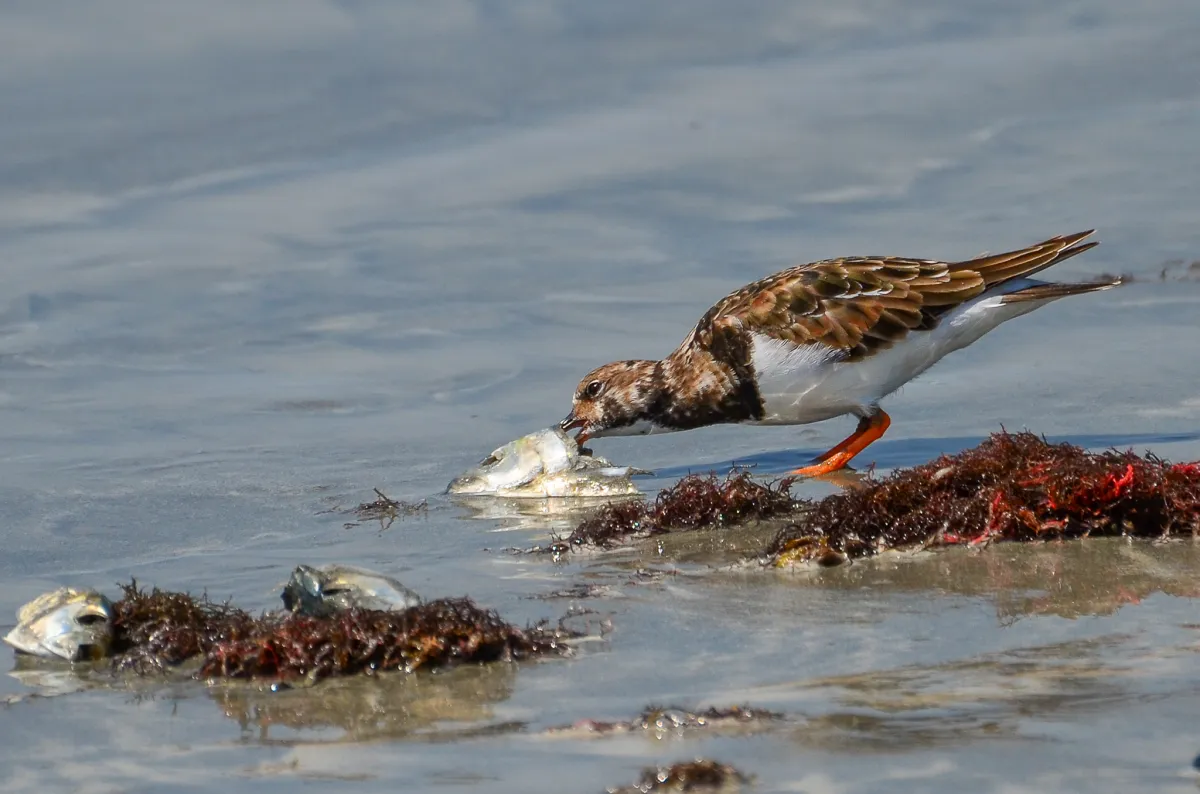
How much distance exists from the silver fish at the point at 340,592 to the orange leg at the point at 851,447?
10.9 ft

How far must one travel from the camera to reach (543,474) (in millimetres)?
8031

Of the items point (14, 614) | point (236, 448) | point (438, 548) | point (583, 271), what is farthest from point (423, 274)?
point (14, 614)

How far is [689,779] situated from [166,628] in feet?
6.74

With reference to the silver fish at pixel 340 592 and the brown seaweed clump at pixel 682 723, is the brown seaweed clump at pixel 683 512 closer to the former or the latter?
the silver fish at pixel 340 592

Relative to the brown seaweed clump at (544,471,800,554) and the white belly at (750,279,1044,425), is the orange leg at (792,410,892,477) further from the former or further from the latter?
the brown seaweed clump at (544,471,800,554)

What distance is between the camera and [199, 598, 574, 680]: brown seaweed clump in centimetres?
465

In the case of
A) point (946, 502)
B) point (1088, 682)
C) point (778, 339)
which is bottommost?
point (1088, 682)

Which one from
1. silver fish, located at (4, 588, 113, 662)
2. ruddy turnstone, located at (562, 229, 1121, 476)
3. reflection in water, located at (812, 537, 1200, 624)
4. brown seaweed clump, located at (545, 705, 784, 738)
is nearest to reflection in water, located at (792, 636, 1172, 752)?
brown seaweed clump, located at (545, 705, 784, 738)

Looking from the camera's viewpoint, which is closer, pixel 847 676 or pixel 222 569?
pixel 847 676

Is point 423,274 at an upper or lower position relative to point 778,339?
upper

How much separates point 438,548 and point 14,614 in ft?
5.29

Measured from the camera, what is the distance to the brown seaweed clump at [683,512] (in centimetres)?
647

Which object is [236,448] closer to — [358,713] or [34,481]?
[34,481]

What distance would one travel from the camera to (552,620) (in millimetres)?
5195
